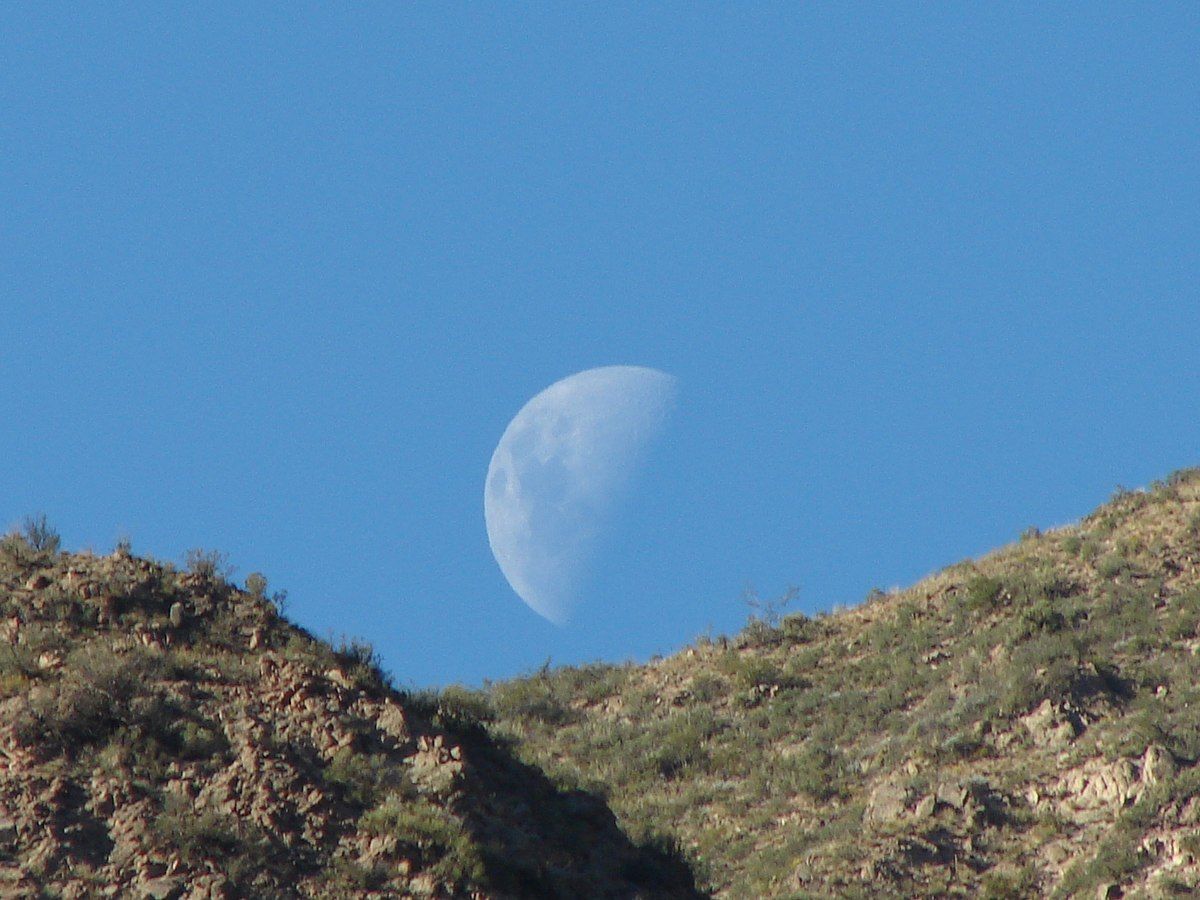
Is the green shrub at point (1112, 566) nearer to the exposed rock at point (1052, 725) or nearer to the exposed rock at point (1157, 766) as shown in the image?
the exposed rock at point (1052, 725)

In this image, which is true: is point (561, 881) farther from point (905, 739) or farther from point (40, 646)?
point (905, 739)

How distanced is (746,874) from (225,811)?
1028 centimetres

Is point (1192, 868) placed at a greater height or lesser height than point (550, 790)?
lesser

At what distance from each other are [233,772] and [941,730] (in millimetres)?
15539

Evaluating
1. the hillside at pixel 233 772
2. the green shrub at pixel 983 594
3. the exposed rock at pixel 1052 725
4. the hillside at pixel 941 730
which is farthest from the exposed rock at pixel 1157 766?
the green shrub at pixel 983 594

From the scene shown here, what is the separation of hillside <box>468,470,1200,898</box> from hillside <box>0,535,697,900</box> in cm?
413

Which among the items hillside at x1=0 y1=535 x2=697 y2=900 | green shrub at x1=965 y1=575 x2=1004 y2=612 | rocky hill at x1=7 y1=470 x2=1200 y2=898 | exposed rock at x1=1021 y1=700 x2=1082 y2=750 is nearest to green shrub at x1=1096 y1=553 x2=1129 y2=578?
rocky hill at x1=7 y1=470 x2=1200 y2=898

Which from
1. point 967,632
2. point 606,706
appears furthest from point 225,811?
point 967,632

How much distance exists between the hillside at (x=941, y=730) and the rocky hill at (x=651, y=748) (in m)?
0.07

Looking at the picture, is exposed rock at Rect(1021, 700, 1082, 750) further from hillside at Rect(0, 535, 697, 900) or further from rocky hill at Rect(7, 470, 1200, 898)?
hillside at Rect(0, 535, 697, 900)

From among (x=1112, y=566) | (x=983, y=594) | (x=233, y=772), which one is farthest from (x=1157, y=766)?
(x=233, y=772)

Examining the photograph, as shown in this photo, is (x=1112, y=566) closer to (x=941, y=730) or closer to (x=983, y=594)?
(x=983, y=594)

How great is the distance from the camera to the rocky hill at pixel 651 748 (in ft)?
54.9

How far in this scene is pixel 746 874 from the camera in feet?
78.9
